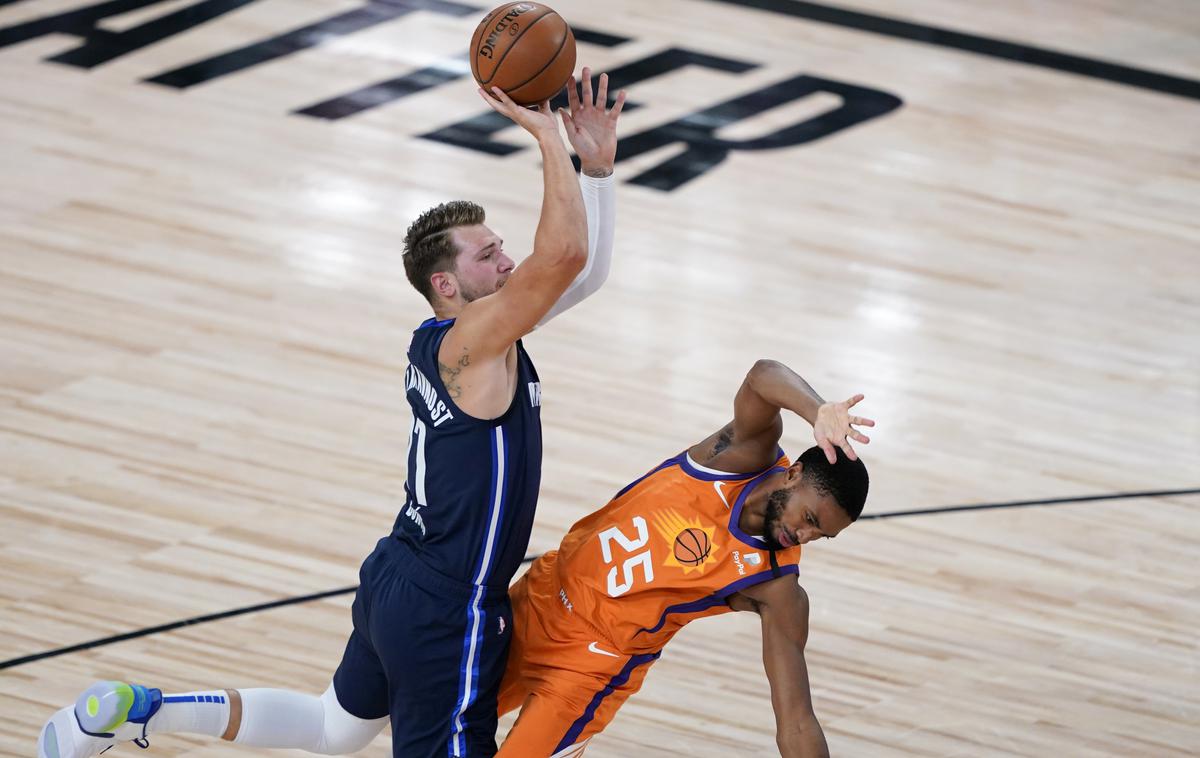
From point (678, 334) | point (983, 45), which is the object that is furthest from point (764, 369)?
point (983, 45)

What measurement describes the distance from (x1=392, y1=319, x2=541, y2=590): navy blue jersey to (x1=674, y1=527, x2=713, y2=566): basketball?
34 cm

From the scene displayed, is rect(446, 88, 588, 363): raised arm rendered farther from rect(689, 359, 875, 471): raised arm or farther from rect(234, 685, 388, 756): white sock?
rect(234, 685, 388, 756): white sock

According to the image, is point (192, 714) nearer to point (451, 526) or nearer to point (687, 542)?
point (451, 526)

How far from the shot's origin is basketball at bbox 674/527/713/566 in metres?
3.84

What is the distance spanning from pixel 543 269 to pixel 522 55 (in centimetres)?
72

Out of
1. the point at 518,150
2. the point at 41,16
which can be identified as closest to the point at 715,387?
the point at 518,150

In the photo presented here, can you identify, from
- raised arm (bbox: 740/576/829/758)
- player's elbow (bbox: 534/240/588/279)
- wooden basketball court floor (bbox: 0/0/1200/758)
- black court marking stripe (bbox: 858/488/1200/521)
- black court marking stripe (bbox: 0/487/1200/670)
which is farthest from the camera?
black court marking stripe (bbox: 858/488/1200/521)

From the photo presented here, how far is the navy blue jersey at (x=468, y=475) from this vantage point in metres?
3.73

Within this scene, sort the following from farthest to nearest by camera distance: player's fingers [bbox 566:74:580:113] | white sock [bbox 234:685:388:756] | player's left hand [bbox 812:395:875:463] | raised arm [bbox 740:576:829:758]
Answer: white sock [bbox 234:685:388:756], player's fingers [bbox 566:74:580:113], raised arm [bbox 740:576:829:758], player's left hand [bbox 812:395:875:463]

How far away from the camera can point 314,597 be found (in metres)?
5.40

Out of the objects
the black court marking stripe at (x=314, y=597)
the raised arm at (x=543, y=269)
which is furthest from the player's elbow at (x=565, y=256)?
the black court marking stripe at (x=314, y=597)

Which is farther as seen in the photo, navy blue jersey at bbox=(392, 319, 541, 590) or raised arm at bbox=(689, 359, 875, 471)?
navy blue jersey at bbox=(392, 319, 541, 590)

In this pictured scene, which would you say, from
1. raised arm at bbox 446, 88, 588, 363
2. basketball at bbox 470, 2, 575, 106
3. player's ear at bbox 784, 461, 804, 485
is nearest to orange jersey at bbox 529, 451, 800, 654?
player's ear at bbox 784, 461, 804, 485

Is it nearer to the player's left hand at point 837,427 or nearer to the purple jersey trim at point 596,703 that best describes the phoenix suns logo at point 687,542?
the purple jersey trim at point 596,703
